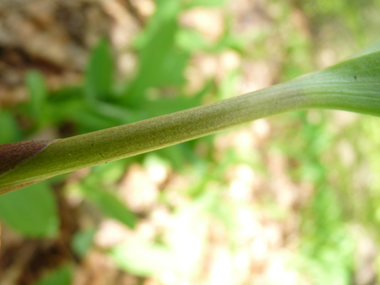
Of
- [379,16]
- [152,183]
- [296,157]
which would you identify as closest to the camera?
[152,183]

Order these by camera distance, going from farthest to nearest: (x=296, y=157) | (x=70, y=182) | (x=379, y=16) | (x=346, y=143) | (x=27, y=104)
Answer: (x=379, y=16) < (x=346, y=143) < (x=296, y=157) < (x=70, y=182) < (x=27, y=104)

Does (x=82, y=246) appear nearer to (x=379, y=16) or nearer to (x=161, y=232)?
(x=161, y=232)

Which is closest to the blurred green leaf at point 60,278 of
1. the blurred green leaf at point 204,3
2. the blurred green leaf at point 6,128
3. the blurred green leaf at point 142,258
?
the blurred green leaf at point 142,258

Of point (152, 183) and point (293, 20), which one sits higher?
point (293, 20)

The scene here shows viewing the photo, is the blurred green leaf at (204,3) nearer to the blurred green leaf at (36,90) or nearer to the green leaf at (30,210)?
the blurred green leaf at (36,90)

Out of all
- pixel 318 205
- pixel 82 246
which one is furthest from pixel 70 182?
pixel 318 205

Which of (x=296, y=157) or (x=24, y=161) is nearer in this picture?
(x=24, y=161)

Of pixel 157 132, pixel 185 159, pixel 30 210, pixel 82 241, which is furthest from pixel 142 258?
pixel 157 132

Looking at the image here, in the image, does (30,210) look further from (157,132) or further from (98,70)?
(157,132)
